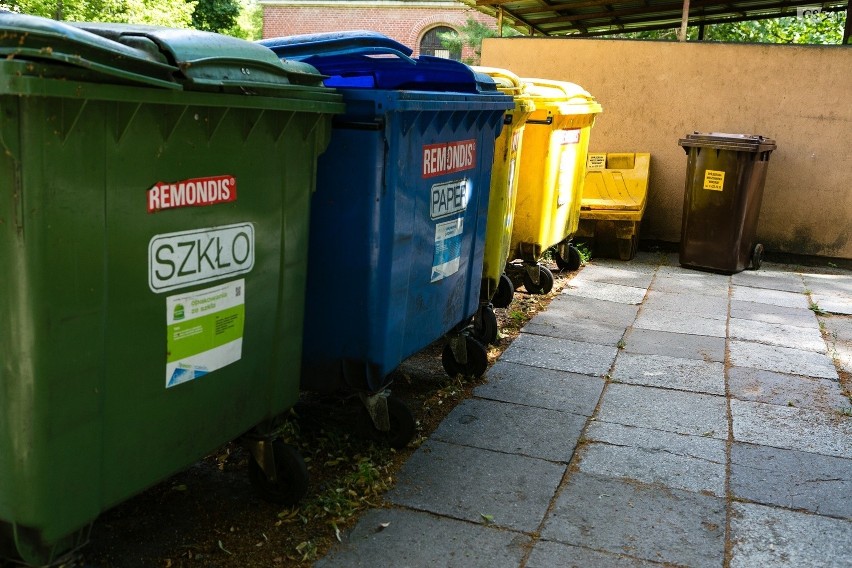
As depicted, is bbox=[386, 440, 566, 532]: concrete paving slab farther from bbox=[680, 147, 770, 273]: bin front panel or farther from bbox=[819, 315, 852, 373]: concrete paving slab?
bbox=[680, 147, 770, 273]: bin front panel

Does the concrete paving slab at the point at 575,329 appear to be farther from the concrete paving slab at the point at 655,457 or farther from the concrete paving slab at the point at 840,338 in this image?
the concrete paving slab at the point at 655,457

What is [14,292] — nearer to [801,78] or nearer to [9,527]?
[9,527]

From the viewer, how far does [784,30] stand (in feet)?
56.5

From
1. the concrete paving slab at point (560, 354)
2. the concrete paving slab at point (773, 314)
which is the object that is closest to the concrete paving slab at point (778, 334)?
the concrete paving slab at point (773, 314)

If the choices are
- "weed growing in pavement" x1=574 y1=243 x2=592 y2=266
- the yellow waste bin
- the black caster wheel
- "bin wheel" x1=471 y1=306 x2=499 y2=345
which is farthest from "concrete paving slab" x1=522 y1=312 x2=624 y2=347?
the black caster wheel

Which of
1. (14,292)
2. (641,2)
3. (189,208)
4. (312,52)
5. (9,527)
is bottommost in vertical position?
(9,527)

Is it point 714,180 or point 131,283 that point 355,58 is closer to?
point 131,283

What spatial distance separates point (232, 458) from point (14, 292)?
6.06ft

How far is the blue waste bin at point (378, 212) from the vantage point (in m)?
3.51

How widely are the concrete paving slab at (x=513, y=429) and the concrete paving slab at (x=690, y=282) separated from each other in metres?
3.42

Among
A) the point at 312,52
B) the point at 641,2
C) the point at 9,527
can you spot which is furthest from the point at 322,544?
the point at 641,2

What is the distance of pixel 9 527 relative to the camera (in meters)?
2.26

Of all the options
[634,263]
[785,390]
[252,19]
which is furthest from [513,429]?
[252,19]

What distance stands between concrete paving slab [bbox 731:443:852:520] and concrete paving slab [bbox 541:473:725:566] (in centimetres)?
26
